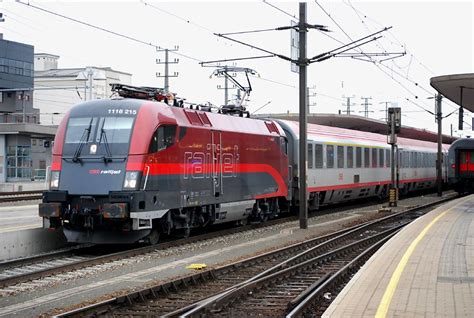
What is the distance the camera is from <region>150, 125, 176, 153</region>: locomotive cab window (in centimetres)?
1356

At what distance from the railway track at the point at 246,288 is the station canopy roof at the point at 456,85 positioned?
8.63 m

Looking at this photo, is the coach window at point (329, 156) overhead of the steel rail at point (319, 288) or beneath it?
overhead

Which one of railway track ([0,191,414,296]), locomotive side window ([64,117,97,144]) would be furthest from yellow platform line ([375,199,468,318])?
locomotive side window ([64,117,97,144])

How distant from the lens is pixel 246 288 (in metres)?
9.50

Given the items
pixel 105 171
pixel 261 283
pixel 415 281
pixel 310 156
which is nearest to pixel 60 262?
pixel 105 171

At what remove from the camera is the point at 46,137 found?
38062 millimetres

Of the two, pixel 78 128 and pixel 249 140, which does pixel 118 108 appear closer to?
pixel 78 128

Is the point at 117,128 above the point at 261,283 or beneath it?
above

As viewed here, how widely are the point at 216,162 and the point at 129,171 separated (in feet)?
11.9

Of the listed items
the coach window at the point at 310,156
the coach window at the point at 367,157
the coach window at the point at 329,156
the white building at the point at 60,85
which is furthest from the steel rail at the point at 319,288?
the white building at the point at 60,85

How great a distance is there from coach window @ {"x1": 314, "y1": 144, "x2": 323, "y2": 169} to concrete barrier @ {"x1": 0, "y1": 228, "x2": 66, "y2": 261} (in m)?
11.5

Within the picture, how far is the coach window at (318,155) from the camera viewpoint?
77.9 feet

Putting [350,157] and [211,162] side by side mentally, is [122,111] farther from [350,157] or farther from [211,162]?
[350,157]

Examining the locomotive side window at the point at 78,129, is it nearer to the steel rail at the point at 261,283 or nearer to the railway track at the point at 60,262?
the railway track at the point at 60,262
